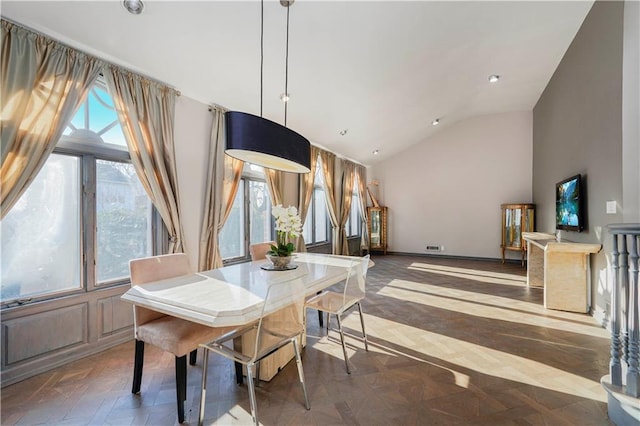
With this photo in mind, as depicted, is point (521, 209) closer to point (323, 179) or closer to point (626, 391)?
point (323, 179)

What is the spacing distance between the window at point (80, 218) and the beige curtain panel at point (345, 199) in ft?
15.1

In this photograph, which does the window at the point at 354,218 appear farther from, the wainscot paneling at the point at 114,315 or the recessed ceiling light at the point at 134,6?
the recessed ceiling light at the point at 134,6

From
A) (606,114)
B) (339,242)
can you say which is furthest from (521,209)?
(339,242)

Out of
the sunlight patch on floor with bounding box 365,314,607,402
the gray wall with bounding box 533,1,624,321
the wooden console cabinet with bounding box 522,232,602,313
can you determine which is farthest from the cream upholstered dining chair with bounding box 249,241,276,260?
the gray wall with bounding box 533,1,624,321

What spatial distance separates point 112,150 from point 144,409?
7.36 ft

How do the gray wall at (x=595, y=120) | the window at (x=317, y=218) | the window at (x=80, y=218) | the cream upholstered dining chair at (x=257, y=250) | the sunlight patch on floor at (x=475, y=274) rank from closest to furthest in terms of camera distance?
the window at (x=80, y=218)
the gray wall at (x=595, y=120)
the cream upholstered dining chair at (x=257, y=250)
the sunlight patch on floor at (x=475, y=274)
the window at (x=317, y=218)

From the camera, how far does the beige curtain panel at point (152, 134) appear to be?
8.64 ft

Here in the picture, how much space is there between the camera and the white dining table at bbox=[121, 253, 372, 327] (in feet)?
4.71

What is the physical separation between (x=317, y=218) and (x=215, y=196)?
3282 millimetres

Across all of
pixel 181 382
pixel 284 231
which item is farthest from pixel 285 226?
pixel 181 382

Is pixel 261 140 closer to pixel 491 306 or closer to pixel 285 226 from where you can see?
pixel 285 226

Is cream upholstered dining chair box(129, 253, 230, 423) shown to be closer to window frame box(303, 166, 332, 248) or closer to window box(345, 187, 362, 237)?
window frame box(303, 166, 332, 248)

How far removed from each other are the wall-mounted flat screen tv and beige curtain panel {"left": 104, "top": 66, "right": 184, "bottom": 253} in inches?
196

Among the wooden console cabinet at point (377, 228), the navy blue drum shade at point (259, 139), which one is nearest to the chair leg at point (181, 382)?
the navy blue drum shade at point (259, 139)
